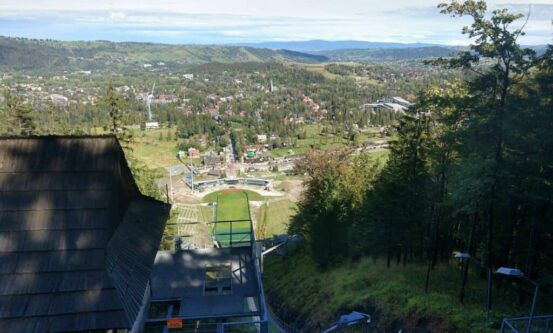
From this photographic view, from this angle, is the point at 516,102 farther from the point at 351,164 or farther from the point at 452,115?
the point at 351,164

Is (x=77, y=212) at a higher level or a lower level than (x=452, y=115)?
lower

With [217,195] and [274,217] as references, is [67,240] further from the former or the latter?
[217,195]

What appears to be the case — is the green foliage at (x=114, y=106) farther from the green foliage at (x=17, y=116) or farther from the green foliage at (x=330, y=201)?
the green foliage at (x=330, y=201)

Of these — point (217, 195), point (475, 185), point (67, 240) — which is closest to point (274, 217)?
point (217, 195)

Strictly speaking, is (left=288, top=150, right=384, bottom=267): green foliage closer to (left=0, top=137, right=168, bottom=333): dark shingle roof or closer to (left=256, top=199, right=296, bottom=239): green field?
(left=256, top=199, right=296, bottom=239): green field

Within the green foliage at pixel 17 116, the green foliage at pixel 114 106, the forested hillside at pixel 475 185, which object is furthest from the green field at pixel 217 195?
the forested hillside at pixel 475 185

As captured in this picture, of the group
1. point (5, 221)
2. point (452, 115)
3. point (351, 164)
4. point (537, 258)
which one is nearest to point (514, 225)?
point (537, 258)

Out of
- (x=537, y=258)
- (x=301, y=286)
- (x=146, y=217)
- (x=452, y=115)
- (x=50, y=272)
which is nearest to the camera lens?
(x=50, y=272)

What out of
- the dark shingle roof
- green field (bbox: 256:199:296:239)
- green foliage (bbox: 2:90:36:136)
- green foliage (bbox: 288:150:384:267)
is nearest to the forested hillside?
green foliage (bbox: 288:150:384:267)
